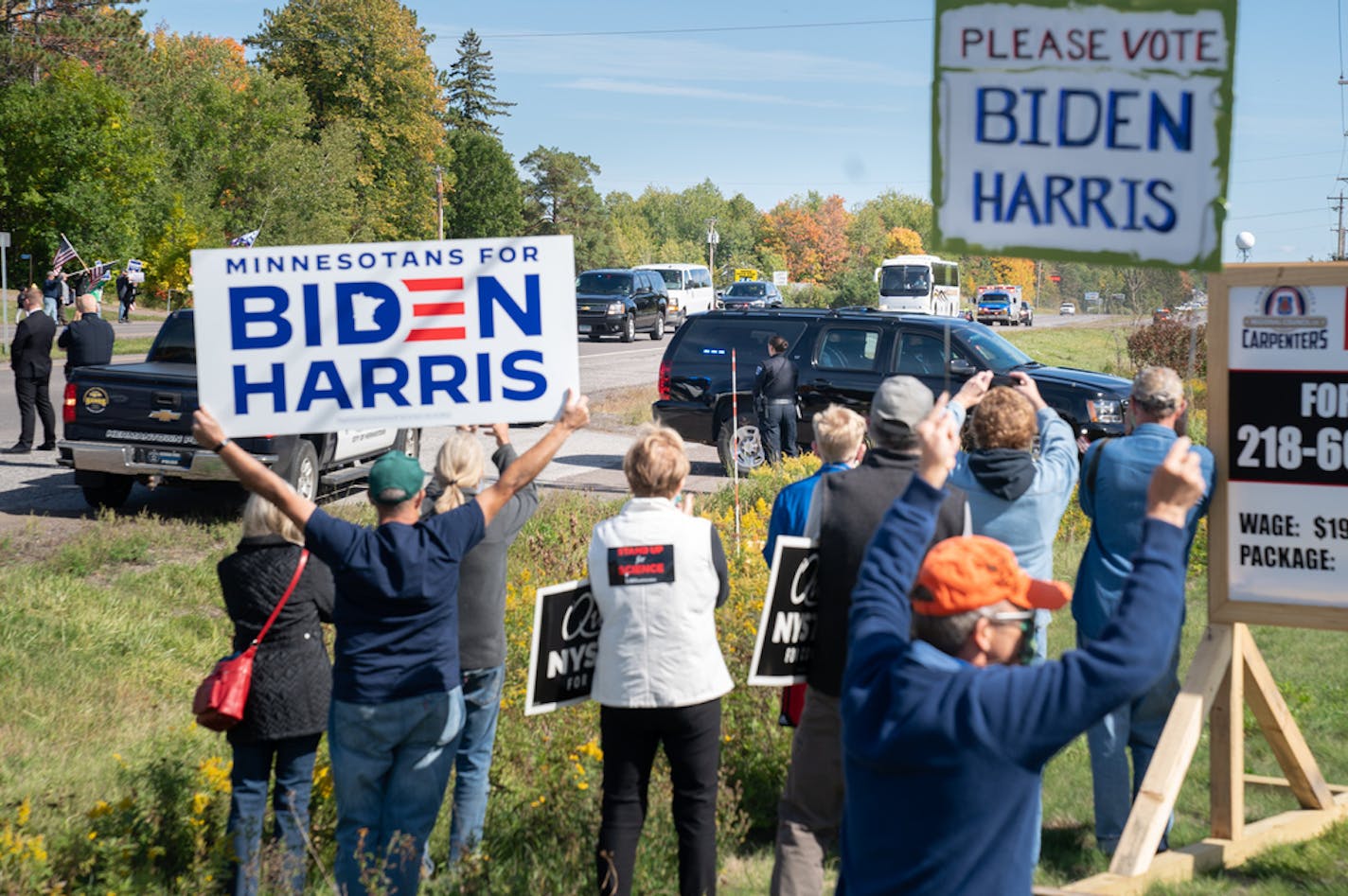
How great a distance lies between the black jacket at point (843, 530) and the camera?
14.1 feet

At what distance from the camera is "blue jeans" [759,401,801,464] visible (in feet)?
47.9

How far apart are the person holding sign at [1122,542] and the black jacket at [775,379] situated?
9.08 metres

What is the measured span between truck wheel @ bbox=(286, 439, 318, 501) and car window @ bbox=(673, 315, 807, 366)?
16.7 ft

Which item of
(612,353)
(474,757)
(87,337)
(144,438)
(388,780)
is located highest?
(87,337)

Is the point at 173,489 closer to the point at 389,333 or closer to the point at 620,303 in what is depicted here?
the point at 389,333

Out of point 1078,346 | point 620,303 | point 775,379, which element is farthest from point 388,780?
point 1078,346

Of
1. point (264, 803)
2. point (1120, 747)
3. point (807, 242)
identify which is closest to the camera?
point (264, 803)

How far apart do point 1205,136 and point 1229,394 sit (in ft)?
5.37

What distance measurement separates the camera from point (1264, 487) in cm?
511

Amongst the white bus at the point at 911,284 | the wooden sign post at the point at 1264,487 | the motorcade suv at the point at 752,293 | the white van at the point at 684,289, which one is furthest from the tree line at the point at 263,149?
the wooden sign post at the point at 1264,487

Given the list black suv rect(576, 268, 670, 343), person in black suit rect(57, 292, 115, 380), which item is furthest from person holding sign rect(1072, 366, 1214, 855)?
black suv rect(576, 268, 670, 343)

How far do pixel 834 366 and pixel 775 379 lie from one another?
908 mm

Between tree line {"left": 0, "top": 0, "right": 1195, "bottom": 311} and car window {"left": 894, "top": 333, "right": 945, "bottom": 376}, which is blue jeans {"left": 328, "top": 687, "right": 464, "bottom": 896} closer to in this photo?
car window {"left": 894, "top": 333, "right": 945, "bottom": 376}

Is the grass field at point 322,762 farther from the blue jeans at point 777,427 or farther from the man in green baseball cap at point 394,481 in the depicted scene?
the blue jeans at point 777,427
